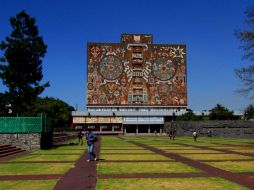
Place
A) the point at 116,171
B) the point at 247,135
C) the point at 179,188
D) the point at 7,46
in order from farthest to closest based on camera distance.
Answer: the point at 247,135
the point at 7,46
the point at 116,171
the point at 179,188

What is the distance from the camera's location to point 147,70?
12250 cm

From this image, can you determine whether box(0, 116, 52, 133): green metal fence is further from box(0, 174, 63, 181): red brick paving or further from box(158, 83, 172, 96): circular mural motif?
box(158, 83, 172, 96): circular mural motif

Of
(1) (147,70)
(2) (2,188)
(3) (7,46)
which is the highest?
(1) (147,70)

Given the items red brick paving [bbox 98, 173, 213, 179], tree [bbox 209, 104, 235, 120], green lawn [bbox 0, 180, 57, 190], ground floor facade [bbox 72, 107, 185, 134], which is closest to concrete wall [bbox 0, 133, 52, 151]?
red brick paving [bbox 98, 173, 213, 179]

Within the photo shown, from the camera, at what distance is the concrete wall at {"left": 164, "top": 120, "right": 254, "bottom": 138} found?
6599 cm

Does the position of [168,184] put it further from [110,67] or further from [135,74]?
[135,74]

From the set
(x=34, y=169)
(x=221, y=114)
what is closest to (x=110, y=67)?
(x=221, y=114)

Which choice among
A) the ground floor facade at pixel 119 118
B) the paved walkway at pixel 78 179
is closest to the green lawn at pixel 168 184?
the paved walkway at pixel 78 179

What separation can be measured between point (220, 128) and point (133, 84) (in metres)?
47.4

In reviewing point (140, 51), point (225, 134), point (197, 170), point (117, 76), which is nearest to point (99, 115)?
point (117, 76)

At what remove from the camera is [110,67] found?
396ft

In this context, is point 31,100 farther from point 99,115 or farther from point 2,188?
point 99,115

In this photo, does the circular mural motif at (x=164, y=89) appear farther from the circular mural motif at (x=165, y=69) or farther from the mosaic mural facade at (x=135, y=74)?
the circular mural motif at (x=165, y=69)

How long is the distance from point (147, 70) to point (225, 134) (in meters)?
55.5
